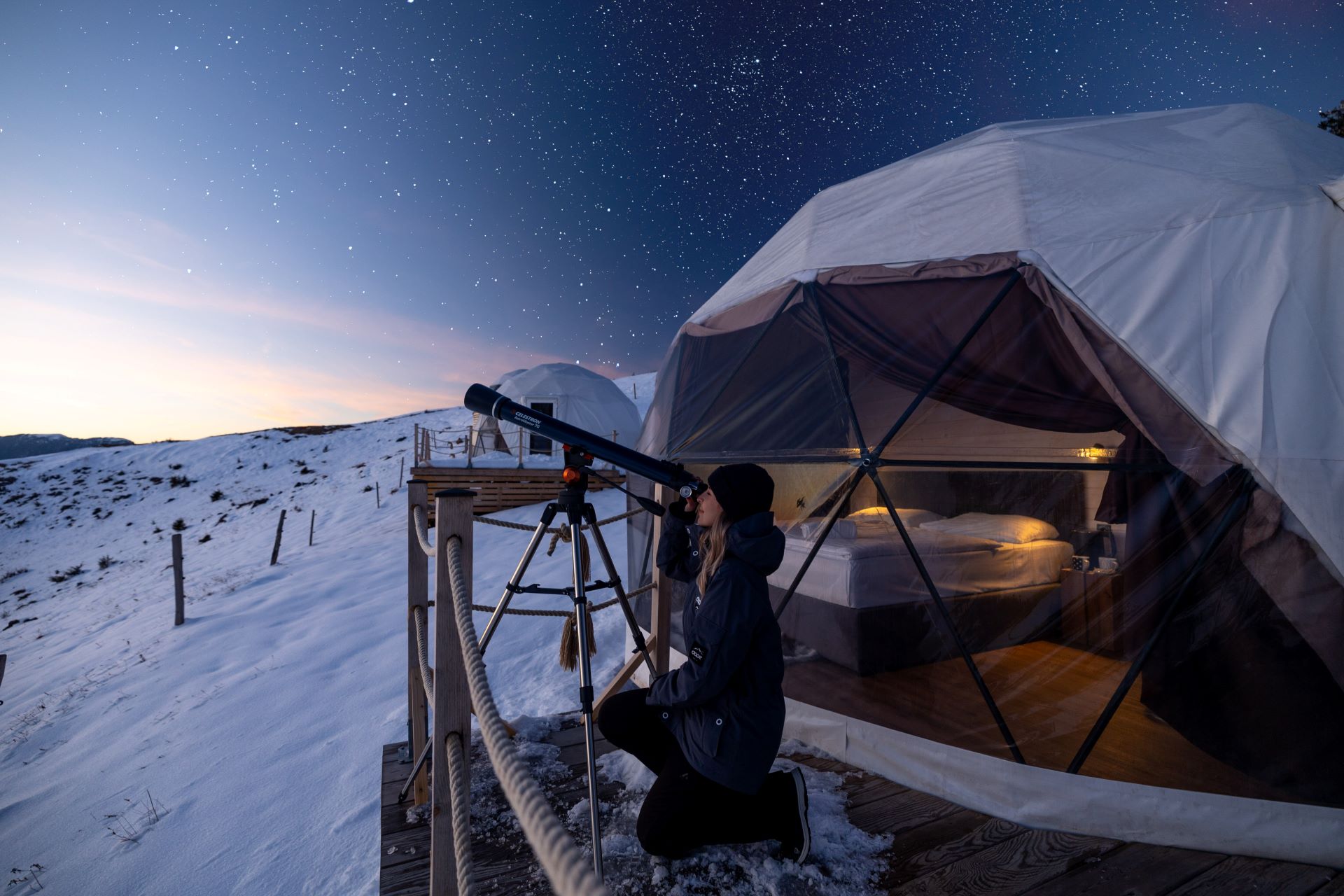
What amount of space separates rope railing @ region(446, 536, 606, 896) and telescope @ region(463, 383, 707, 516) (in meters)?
1.15

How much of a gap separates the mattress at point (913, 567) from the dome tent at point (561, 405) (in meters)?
13.6

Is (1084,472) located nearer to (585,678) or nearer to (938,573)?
(938,573)

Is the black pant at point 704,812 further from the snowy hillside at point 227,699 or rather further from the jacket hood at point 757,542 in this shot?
the snowy hillside at point 227,699

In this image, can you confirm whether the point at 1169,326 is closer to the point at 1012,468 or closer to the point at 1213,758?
the point at 1012,468

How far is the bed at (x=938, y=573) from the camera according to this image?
10.7 ft

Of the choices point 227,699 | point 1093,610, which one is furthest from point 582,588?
point 227,699

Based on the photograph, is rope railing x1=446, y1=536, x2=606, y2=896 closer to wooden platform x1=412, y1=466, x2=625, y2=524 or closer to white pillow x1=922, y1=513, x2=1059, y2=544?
white pillow x1=922, y1=513, x2=1059, y2=544

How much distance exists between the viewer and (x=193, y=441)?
1309 inches

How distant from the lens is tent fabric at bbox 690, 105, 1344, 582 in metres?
2.65

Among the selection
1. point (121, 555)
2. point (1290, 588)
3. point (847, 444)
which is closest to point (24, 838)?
point (847, 444)

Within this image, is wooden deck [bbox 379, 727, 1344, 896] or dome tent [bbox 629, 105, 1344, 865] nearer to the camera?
wooden deck [bbox 379, 727, 1344, 896]

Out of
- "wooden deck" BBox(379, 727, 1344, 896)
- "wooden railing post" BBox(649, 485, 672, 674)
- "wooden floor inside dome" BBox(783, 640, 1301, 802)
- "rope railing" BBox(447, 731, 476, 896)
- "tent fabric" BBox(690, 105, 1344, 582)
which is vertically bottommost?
"wooden deck" BBox(379, 727, 1344, 896)

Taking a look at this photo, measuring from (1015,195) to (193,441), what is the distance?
42.1 meters

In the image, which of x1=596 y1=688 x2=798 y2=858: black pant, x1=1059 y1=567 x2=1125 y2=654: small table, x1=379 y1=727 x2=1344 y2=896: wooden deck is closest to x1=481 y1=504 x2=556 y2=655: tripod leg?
x1=379 y1=727 x2=1344 y2=896: wooden deck
